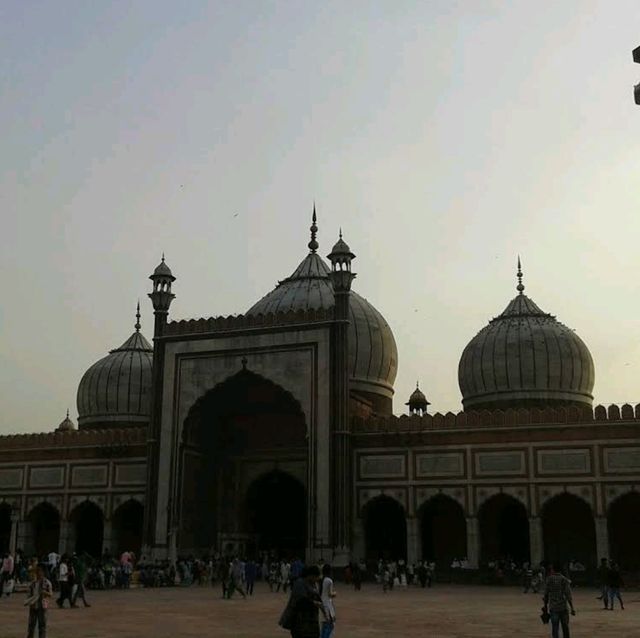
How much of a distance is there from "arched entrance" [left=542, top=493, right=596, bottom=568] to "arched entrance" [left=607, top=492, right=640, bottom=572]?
0.55 m

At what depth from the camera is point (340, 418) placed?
23062 millimetres

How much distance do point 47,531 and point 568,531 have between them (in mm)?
15624

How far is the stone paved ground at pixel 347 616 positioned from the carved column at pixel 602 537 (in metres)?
2.94

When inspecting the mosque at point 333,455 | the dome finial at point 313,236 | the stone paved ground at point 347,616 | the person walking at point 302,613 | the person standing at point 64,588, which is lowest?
the stone paved ground at point 347,616

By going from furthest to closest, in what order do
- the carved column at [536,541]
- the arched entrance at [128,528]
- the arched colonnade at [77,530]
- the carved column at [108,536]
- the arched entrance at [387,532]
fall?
the arched entrance at [128,528] < the arched colonnade at [77,530] < the carved column at [108,536] < the arched entrance at [387,532] < the carved column at [536,541]

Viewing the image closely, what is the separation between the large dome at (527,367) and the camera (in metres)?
27.2

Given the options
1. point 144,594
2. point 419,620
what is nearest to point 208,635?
point 419,620

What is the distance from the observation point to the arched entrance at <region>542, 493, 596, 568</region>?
2259 centimetres

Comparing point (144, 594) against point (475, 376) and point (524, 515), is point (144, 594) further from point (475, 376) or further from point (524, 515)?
point (475, 376)

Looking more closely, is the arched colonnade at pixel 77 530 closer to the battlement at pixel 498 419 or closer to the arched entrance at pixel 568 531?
the battlement at pixel 498 419

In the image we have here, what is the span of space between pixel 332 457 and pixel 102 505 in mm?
7322

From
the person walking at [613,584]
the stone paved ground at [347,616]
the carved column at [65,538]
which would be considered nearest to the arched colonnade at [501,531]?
the stone paved ground at [347,616]

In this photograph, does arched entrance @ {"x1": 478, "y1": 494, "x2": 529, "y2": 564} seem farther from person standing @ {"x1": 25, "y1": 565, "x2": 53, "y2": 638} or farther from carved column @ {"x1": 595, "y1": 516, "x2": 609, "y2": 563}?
person standing @ {"x1": 25, "y1": 565, "x2": 53, "y2": 638}

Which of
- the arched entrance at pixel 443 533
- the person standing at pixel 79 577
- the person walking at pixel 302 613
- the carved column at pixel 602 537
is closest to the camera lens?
the person walking at pixel 302 613
